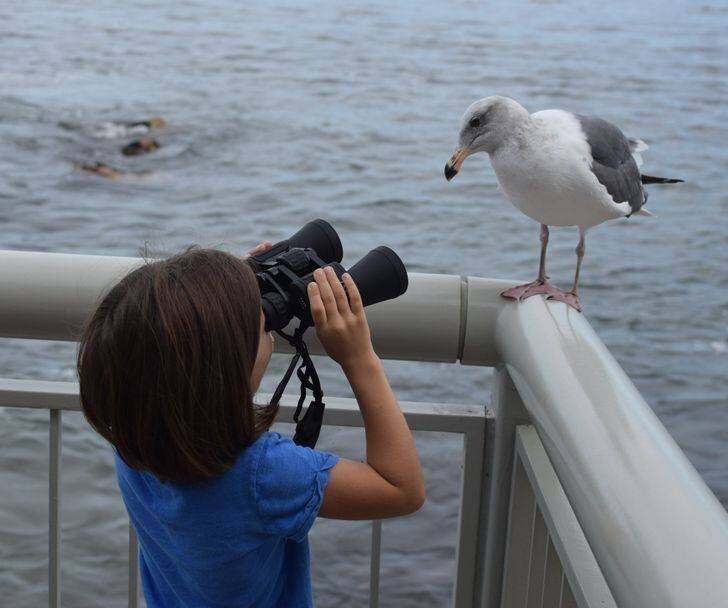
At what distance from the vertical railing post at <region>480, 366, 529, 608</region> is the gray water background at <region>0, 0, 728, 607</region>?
53.0 inches

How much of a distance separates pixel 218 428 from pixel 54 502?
61 centimetres

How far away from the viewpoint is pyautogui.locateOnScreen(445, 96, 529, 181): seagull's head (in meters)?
2.27

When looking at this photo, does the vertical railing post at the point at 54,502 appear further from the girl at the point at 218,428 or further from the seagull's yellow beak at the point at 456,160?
the seagull's yellow beak at the point at 456,160

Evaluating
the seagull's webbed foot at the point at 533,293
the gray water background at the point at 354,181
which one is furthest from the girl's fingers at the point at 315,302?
the gray water background at the point at 354,181

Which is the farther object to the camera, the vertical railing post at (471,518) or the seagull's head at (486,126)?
the seagull's head at (486,126)

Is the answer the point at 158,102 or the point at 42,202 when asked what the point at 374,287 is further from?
the point at 158,102

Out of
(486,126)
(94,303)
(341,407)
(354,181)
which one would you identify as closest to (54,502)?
(94,303)

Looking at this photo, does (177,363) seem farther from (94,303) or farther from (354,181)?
(354,181)

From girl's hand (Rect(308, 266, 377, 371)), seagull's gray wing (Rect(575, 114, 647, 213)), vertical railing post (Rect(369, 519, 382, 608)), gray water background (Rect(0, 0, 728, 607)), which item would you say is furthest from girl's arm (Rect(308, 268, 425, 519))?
gray water background (Rect(0, 0, 728, 607))

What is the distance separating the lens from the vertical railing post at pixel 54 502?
1708 mm

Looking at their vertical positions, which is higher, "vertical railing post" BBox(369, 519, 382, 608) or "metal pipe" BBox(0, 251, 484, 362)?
"metal pipe" BBox(0, 251, 484, 362)

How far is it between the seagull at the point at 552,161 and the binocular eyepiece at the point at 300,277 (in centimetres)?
71

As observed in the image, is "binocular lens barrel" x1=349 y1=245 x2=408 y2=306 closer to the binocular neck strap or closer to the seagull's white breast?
the binocular neck strap

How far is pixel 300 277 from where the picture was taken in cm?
134
